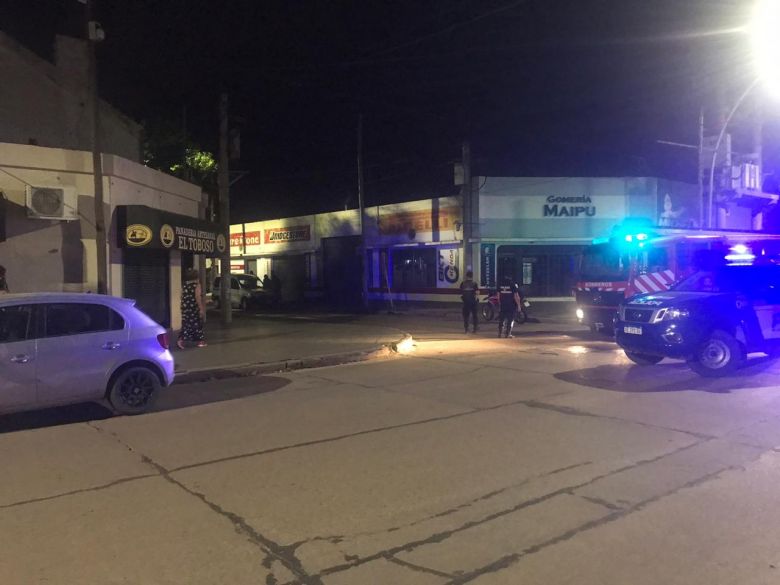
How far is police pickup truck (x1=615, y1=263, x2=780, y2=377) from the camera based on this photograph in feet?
34.8

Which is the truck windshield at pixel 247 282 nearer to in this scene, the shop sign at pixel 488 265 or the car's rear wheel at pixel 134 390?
the shop sign at pixel 488 265

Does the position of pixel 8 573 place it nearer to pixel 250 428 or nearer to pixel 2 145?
pixel 250 428

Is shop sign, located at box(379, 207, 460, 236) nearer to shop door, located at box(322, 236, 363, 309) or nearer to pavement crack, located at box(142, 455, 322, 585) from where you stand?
shop door, located at box(322, 236, 363, 309)

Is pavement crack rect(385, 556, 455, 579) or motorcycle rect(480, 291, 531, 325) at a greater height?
motorcycle rect(480, 291, 531, 325)

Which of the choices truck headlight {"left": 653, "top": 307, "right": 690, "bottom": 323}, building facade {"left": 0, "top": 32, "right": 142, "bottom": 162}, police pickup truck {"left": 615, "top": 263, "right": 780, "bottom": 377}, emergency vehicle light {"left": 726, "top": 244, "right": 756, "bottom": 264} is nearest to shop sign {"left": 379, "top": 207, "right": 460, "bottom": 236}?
emergency vehicle light {"left": 726, "top": 244, "right": 756, "bottom": 264}

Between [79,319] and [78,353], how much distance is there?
44 centimetres

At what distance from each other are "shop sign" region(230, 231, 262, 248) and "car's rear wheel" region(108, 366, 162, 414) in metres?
34.9

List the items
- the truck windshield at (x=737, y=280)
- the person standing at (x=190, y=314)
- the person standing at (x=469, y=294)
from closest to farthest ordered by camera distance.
Answer: the truck windshield at (x=737, y=280) → the person standing at (x=190, y=314) → the person standing at (x=469, y=294)

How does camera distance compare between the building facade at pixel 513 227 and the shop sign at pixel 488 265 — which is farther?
the shop sign at pixel 488 265

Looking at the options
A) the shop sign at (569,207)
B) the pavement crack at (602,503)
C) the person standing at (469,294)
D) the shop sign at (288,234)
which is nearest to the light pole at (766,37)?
the shop sign at (569,207)

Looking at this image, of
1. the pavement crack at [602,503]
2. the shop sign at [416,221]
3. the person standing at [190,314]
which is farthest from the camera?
the shop sign at [416,221]

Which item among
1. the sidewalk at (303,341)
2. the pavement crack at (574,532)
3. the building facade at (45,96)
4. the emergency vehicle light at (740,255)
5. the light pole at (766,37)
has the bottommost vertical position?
the pavement crack at (574,532)

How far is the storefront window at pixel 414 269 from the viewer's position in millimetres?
31609

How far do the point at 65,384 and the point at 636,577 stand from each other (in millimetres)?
6693
